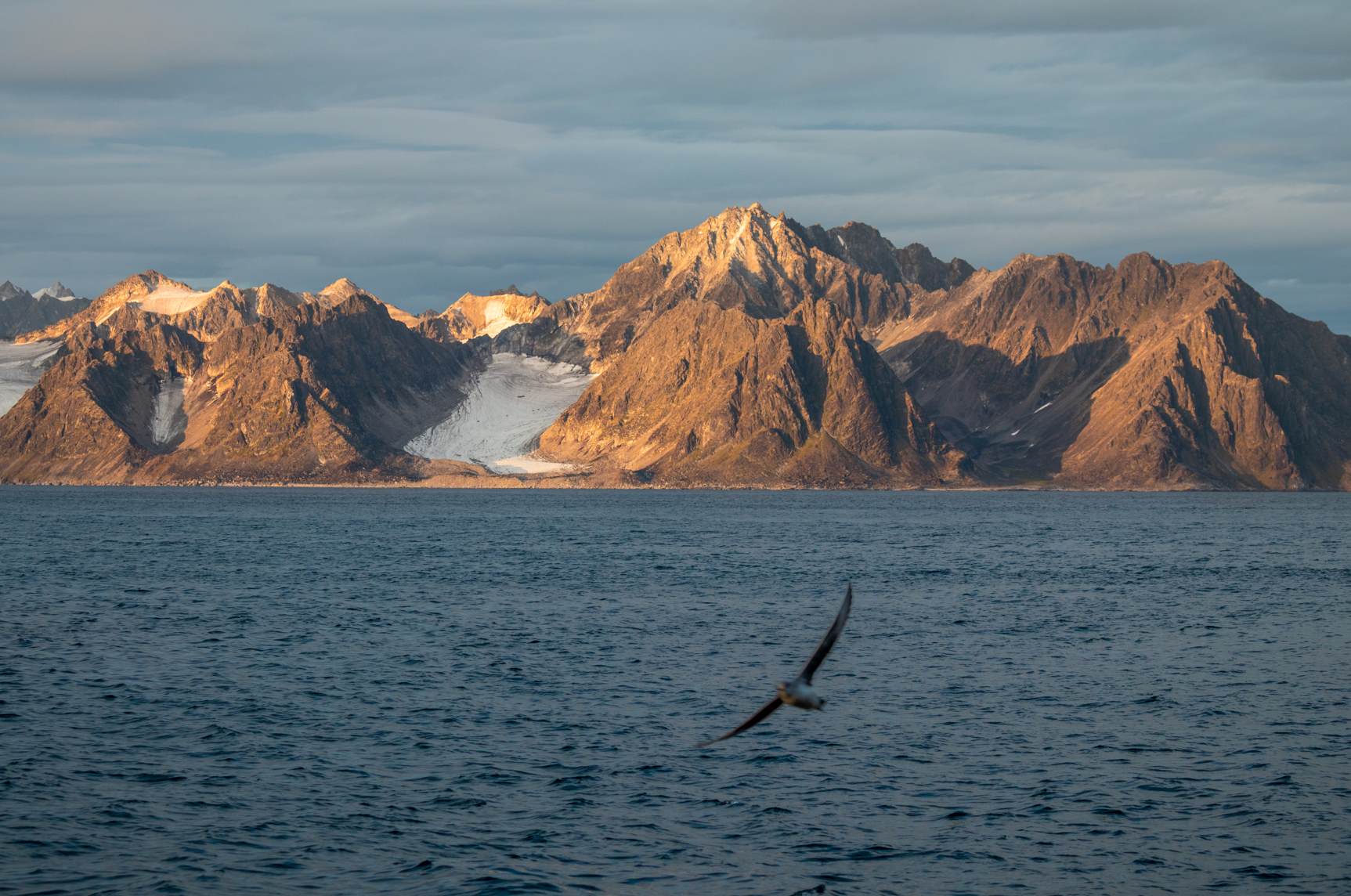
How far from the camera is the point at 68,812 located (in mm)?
40156

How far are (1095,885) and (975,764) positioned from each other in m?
11.2

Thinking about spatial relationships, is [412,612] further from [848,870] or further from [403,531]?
[403,531]

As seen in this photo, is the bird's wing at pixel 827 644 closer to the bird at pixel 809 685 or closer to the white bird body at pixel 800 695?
the bird at pixel 809 685

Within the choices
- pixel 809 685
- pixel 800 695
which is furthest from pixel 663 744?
pixel 800 695

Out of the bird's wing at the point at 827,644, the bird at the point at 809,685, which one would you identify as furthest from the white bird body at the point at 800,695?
the bird's wing at the point at 827,644

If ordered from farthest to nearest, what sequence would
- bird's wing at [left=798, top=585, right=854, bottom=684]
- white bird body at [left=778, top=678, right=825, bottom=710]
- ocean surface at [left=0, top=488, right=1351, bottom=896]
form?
ocean surface at [left=0, top=488, right=1351, bottom=896] < bird's wing at [left=798, top=585, right=854, bottom=684] < white bird body at [left=778, top=678, right=825, bottom=710]

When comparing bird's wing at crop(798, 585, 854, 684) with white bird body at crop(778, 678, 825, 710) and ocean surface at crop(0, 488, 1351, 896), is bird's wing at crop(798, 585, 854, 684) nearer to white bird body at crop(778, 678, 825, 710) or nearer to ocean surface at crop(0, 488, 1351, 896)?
white bird body at crop(778, 678, 825, 710)

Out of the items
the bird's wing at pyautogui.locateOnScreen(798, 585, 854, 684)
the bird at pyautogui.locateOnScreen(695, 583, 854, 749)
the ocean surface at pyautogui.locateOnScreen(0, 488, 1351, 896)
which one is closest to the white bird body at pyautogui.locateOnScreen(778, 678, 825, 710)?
the bird at pyautogui.locateOnScreen(695, 583, 854, 749)

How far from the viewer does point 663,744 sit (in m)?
48.8

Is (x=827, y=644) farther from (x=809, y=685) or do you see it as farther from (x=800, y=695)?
(x=800, y=695)

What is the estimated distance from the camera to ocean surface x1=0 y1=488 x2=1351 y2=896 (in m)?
36.3

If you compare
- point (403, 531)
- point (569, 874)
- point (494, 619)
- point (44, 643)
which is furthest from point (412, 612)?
point (403, 531)

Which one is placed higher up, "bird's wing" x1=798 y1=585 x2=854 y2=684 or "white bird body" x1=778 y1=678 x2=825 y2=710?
"bird's wing" x1=798 y1=585 x2=854 y2=684

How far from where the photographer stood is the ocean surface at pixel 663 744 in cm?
3628
